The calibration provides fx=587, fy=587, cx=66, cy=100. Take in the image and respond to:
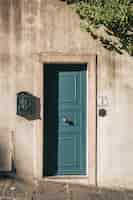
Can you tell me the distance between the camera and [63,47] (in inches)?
473

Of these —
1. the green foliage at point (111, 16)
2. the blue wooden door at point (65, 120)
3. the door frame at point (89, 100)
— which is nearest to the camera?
the green foliage at point (111, 16)

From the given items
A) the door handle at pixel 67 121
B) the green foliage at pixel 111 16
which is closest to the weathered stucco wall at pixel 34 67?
the green foliage at pixel 111 16

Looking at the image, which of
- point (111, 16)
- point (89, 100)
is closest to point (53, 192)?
point (89, 100)

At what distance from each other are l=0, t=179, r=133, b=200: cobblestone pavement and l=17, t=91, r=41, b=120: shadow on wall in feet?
4.45

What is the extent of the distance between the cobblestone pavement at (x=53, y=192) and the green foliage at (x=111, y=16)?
2868 mm

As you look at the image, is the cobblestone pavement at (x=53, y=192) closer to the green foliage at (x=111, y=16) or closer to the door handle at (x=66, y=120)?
the door handle at (x=66, y=120)

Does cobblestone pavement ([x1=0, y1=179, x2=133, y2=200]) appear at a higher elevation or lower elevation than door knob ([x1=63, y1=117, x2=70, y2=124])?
lower

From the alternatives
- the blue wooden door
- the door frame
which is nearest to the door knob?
the blue wooden door

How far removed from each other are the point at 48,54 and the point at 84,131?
5.85ft

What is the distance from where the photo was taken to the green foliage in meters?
11.1

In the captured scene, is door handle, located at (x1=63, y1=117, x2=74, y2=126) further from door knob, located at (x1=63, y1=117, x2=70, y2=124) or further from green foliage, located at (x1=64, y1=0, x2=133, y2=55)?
green foliage, located at (x1=64, y1=0, x2=133, y2=55)

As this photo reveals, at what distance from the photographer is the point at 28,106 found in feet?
39.4

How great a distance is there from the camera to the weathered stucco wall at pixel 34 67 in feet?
39.4

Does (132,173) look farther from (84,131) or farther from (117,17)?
(117,17)
